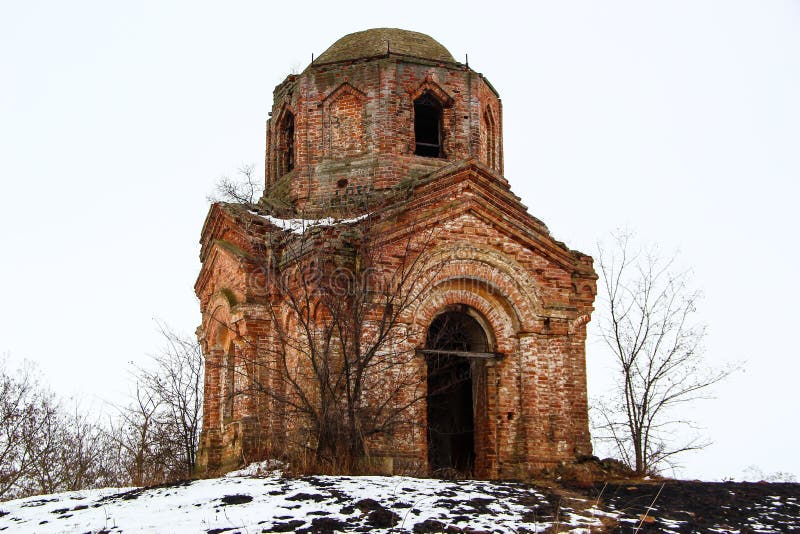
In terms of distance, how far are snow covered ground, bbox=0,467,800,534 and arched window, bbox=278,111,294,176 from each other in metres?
8.00

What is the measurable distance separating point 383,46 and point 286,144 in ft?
8.66

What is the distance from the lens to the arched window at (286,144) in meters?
16.8

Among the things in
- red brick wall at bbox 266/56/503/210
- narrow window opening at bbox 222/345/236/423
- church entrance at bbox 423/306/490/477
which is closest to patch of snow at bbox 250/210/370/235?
red brick wall at bbox 266/56/503/210

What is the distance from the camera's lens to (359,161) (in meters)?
15.2

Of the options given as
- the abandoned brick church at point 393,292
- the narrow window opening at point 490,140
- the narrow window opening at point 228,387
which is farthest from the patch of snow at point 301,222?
the narrow window opening at point 490,140

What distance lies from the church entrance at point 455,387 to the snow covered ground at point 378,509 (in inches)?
117

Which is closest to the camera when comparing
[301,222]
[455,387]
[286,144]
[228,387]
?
[301,222]

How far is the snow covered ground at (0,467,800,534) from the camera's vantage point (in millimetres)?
7844

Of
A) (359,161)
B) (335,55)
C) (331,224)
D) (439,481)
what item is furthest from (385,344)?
(335,55)

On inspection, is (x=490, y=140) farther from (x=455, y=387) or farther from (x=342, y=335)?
(x=342, y=335)

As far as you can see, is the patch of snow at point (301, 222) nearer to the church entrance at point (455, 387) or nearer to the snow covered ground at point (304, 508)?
the church entrance at point (455, 387)

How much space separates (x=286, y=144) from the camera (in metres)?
17.0

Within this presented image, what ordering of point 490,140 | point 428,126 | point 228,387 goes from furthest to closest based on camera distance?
point 490,140 < point 428,126 < point 228,387

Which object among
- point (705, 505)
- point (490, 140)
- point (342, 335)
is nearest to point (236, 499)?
point (342, 335)
